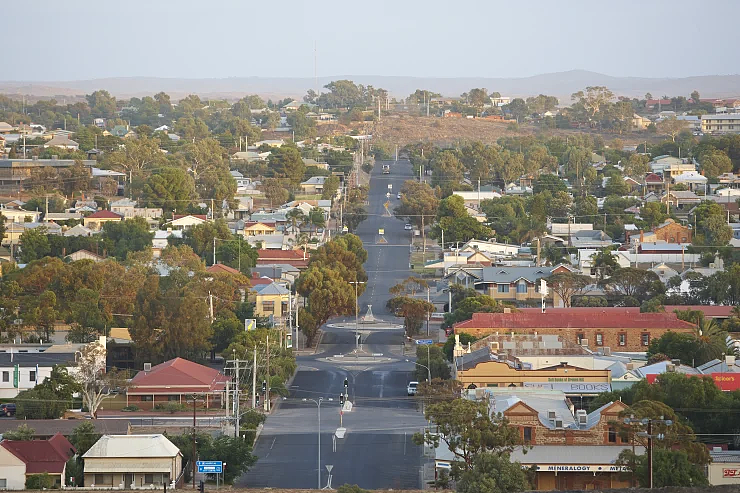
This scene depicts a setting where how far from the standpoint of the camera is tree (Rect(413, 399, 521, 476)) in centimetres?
3023

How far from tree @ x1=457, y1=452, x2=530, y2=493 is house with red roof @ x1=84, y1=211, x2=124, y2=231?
51.8 m

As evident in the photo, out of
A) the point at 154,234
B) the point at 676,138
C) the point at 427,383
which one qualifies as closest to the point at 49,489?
the point at 427,383

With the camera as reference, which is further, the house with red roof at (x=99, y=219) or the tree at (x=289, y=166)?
the tree at (x=289, y=166)

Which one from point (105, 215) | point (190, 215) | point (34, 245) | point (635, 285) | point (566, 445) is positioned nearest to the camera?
point (566, 445)

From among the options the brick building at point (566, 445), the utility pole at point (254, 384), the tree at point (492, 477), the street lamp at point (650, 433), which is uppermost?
the street lamp at point (650, 433)

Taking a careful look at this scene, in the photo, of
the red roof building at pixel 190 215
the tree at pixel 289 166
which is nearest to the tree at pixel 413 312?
the red roof building at pixel 190 215

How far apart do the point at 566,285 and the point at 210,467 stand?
26.3 m

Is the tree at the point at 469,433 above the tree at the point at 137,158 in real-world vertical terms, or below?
above

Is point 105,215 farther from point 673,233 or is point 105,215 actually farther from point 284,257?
point 673,233

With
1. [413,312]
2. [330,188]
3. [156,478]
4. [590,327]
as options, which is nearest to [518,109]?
[330,188]

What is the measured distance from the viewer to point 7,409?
3991 cm

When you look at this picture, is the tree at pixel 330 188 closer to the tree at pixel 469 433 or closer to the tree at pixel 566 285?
the tree at pixel 566 285

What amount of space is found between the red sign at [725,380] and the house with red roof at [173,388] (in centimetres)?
1127

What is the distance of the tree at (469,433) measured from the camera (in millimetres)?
30234
